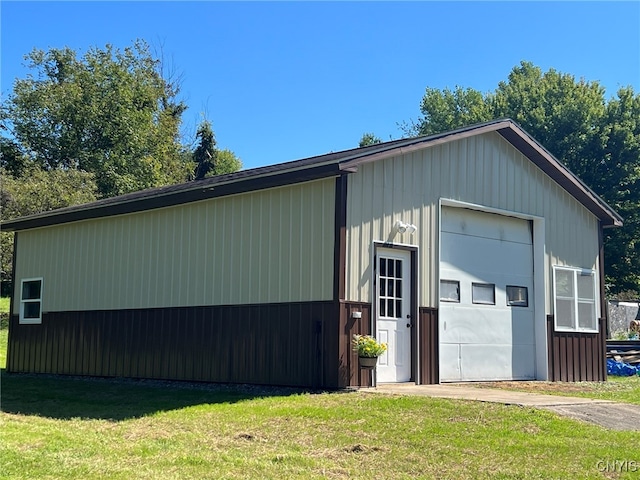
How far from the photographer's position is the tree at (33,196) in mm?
26469

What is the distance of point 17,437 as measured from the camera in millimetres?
7539

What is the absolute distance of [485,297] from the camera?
12898mm

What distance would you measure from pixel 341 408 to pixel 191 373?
14.5 ft

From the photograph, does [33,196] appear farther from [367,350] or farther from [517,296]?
[367,350]

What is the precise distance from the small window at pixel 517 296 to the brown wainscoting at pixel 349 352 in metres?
4.14

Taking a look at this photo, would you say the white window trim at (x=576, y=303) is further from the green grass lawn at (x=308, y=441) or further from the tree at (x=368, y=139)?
the tree at (x=368, y=139)

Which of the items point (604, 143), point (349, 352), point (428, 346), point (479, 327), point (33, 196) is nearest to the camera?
point (349, 352)

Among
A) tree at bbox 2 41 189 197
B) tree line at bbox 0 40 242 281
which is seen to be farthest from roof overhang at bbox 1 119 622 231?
tree at bbox 2 41 189 197

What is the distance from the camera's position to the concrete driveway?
26.4ft

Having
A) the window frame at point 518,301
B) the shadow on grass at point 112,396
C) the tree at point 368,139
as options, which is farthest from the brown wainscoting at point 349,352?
the tree at point 368,139

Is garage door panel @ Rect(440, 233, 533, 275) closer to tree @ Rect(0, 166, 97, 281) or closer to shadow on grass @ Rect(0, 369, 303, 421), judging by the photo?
shadow on grass @ Rect(0, 369, 303, 421)

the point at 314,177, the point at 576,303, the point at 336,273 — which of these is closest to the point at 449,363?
the point at 336,273

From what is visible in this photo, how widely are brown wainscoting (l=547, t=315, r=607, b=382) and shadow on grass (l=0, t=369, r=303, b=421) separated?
5.84 meters

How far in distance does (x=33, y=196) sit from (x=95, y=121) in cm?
984
